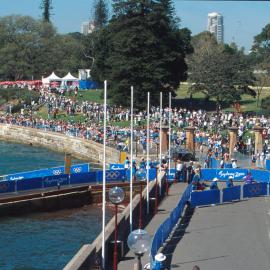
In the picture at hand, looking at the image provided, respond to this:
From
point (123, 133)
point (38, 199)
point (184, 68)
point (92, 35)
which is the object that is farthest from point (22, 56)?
point (38, 199)

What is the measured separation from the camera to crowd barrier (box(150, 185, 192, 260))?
19.7 meters

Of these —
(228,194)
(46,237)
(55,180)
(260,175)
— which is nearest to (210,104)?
(260,175)

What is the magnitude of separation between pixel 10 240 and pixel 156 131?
80.7ft

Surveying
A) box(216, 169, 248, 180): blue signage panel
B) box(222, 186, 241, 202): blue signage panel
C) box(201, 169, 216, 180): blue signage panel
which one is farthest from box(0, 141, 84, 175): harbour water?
box(222, 186, 241, 202): blue signage panel

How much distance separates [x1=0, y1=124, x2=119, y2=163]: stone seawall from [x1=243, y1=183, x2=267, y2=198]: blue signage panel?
1865 centimetres

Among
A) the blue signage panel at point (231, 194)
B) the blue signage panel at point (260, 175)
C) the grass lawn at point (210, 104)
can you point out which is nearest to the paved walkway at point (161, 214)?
the blue signage panel at point (231, 194)

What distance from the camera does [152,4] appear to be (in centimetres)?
7050

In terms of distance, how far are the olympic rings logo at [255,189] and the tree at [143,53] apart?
35.3 metres

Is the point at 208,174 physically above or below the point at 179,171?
below

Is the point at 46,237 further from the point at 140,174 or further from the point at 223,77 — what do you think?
the point at 223,77

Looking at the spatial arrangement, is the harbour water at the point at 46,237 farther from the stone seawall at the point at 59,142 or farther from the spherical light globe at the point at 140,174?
the stone seawall at the point at 59,142

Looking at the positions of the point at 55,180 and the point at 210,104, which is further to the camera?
the point at 210,104

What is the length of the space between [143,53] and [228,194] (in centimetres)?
4029

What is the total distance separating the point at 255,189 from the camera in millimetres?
31750
